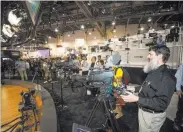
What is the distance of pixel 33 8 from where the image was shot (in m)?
1.59

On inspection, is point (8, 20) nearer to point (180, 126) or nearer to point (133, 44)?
point (180, 126)

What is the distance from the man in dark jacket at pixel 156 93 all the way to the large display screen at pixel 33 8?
5.01ft

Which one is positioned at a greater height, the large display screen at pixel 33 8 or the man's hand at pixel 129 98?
the large display screen at pixel 33 8

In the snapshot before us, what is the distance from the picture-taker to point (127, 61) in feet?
24.5

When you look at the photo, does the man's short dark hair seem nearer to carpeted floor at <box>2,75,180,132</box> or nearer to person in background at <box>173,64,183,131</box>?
person in background at <box>173,64,183,131</box>

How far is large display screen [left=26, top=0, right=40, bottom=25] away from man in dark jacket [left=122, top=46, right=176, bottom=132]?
1.53 metres

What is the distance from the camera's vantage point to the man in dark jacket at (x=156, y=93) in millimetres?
1247

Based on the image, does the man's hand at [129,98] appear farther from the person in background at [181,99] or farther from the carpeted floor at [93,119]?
the person in background at [181,99]

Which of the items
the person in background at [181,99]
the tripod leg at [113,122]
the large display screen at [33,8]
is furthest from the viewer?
the person in background at [181,99]

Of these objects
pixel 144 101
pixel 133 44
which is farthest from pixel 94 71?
pixel 133 44

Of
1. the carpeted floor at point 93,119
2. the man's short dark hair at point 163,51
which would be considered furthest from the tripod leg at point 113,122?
the man's short dark hair at point 163,51

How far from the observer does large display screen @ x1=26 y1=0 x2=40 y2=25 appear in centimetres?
153

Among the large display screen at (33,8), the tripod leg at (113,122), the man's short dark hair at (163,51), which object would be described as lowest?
the tripod leg at (113,122)

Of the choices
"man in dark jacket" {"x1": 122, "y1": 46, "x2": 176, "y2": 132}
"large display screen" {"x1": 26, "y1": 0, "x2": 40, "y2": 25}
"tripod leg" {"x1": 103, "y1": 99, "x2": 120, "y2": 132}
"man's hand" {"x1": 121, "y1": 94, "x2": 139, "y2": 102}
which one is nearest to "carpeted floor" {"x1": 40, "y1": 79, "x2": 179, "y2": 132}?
"tripod leg" {"x1": 103, "y1": 99, "x2": 120, "y2": 132}
